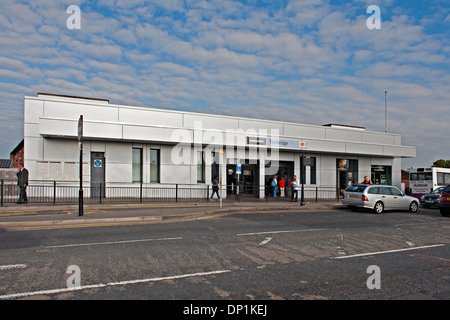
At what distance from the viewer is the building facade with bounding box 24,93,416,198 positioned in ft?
66.6

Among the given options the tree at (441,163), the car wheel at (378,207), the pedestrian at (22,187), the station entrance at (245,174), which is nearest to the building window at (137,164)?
the station entrance at (245,174)

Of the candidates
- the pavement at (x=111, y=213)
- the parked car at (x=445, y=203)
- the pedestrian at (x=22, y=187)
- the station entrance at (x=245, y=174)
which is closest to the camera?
the pavement at (x=111, y=213)

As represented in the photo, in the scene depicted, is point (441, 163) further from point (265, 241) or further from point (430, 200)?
point (265, 241)

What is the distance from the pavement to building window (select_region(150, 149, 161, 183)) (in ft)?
14.8

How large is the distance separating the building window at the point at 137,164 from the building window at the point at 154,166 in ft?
2.39

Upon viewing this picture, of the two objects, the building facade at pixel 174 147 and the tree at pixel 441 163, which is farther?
the tree at pixel 441 163

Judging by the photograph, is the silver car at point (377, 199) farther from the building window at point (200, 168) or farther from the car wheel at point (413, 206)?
the building window at point (200, 168)

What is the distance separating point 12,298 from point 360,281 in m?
5.44

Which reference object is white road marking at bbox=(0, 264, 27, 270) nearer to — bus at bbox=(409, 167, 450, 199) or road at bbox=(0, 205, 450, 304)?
road at bbox=(0, 205, 450, 304)

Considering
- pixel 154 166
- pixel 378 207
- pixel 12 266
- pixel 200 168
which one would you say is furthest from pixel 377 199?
pixel 12 266

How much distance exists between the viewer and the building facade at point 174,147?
20297mm

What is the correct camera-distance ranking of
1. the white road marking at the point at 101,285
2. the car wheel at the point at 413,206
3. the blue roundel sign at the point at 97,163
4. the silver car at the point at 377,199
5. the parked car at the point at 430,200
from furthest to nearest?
1. the parked car at the point at 430,200
2. the blue roundel sign at the point at 97,163
3. the car wheel at the point at 413,206
4. the silver car at the point at 377,199
5. the white road marking at the point at 101,285

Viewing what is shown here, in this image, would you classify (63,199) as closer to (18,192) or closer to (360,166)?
(18,192)

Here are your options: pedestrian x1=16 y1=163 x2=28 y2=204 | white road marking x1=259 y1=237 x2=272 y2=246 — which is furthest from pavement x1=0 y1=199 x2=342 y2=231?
white road marking x1=259 y1=237 x2=272 y2=246
